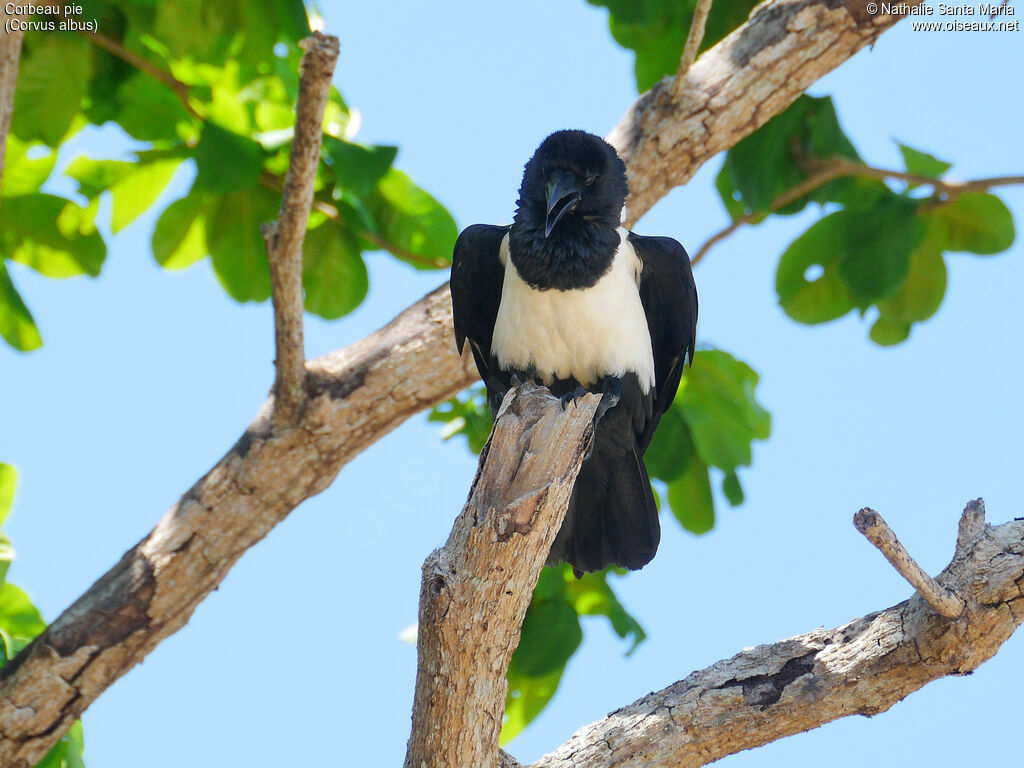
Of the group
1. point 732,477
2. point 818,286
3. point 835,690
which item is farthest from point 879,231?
point 835,690

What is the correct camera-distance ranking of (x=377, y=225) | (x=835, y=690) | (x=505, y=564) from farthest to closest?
1. (x=377, y=225)
2. (x=835, y=690)
3. (x=505, y=564)

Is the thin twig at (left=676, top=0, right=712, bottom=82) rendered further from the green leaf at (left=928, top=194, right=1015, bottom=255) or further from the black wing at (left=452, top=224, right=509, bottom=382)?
the green leaf at (left=928, top=194, right=1015, bottom=255)

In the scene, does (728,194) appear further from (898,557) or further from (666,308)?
(898,557)

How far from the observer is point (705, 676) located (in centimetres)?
308

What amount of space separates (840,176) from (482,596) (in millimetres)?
4006

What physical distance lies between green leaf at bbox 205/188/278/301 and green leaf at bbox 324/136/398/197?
0.61 m

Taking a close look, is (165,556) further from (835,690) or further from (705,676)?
(835,690)

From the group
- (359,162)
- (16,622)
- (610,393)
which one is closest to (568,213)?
(610,393)

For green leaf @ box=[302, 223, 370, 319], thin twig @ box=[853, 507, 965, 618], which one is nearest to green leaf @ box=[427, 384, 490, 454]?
green leaf @ box=[302, 223, 370, 319]

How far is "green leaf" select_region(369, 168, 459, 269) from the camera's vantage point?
16.7 ft

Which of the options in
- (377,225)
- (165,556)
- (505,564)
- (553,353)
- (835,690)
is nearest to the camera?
(505,564)

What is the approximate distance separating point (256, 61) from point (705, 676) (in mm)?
3601

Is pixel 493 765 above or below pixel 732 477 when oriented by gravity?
below

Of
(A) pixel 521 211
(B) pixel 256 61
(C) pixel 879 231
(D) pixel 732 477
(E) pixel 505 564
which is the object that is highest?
(B) pixel 256 61
